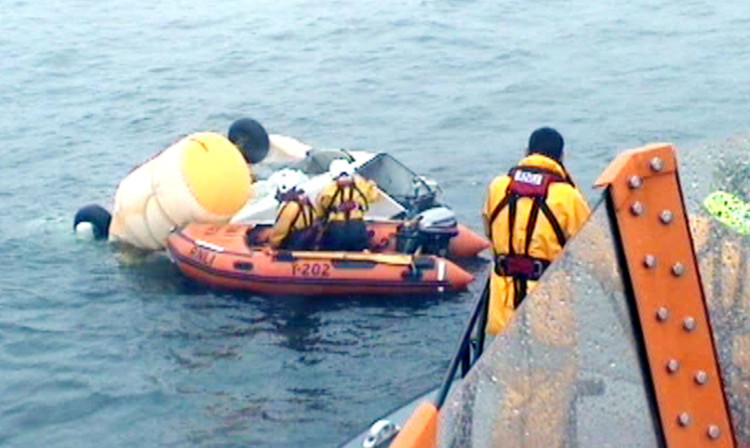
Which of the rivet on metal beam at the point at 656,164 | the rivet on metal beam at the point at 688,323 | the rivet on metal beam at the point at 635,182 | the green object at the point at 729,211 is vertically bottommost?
the rivet on metal beam at the point at 688,323

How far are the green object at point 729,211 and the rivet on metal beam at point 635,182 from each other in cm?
17

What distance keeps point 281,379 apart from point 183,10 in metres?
19.0

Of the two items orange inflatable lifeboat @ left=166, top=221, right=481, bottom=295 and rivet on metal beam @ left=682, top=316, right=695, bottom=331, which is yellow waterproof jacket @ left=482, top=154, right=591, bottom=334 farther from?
orange inflatable lifeboat @ left=166, top=221, right=481, bottom=295

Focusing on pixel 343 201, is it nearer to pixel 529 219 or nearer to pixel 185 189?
pixel 185 189

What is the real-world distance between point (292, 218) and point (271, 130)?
7488 millimetres

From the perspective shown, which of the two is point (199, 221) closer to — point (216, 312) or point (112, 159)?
point (216, 312)

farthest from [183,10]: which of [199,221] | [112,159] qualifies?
[199,221]

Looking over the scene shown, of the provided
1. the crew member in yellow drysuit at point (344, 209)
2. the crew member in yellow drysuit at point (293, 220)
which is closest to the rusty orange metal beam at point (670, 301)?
the crew member in yellow drysuit at point (344, 209)

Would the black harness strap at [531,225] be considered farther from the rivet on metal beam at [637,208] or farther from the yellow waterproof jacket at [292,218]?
the yellow waterproof jacket at [292,218]

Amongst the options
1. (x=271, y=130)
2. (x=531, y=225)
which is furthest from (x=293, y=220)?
(x=271, y=130)

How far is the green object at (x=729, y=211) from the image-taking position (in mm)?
2264

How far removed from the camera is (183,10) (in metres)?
29.2

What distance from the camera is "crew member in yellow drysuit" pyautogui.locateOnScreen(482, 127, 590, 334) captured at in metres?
5.69

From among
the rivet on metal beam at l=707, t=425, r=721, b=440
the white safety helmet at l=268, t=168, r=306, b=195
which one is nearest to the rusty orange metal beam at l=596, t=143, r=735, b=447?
the rivet on metal beam at l=707, t=425, r=721, b=440
